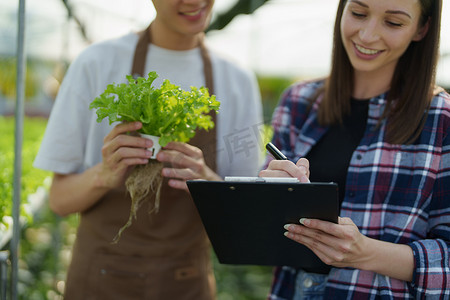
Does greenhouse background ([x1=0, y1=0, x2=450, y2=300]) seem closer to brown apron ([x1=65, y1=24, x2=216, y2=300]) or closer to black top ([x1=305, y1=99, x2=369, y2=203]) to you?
brown apron ([x1=65, y1=24, x2=216, y2=300])

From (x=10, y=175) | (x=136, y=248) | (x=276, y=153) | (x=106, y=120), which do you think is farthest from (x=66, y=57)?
(x=276, y=153)

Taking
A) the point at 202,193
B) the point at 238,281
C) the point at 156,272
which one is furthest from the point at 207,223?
the point at 238,281

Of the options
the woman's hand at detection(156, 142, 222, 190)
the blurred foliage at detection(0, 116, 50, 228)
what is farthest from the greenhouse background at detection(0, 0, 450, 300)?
the woman's hand at detection(156, 142, 222, 190)

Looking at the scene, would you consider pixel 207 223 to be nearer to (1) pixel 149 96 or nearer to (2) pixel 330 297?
(1) pixel 149 96

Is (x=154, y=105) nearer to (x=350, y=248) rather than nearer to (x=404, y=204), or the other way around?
(x=350, y=248)

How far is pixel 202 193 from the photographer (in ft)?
4.17

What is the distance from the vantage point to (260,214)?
1.30m

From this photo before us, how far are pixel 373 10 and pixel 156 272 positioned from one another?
1146 millimetres

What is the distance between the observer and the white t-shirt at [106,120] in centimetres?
168

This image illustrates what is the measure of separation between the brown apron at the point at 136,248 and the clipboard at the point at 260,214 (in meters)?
0.38

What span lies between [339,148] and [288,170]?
40cm

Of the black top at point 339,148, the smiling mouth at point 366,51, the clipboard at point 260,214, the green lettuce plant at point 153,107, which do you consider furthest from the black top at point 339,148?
the green lettuce plant at point 153,107

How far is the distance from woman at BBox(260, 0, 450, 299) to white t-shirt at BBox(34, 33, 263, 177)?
22cm

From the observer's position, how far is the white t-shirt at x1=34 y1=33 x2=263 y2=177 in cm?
168
